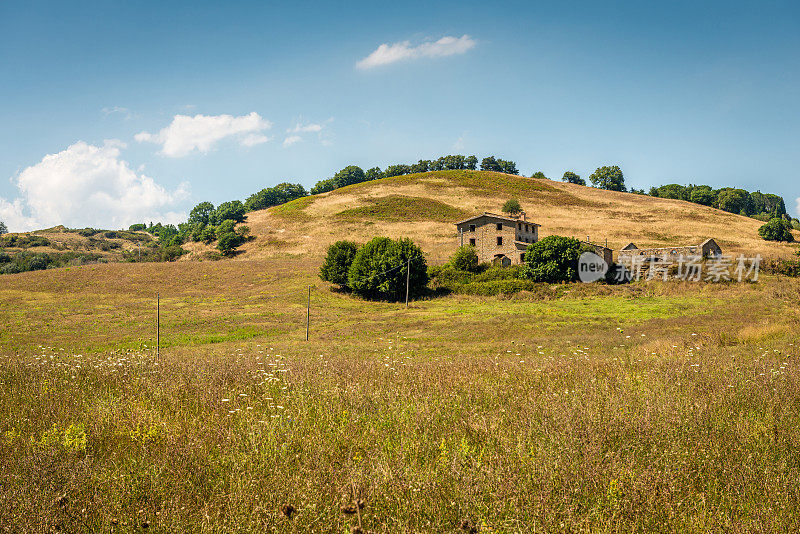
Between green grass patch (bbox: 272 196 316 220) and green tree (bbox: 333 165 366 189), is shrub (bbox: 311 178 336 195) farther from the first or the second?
green grass patch (bbox: 272 196 316 220)

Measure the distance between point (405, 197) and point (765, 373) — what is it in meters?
104

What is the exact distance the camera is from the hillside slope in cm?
7975

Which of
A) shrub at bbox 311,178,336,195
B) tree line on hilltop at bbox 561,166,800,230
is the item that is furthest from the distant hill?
tree line on hilltop at bbox 561,166,800,230

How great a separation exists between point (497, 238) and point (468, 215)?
111 ft

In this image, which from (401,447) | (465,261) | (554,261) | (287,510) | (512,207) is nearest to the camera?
(287,510)

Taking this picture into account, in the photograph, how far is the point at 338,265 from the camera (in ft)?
173

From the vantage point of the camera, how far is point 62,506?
3.69m

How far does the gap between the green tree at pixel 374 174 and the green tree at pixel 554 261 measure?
11318 centimetres

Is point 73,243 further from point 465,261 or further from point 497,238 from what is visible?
point 497,238

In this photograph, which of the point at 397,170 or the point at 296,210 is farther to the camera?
the point at 397,170

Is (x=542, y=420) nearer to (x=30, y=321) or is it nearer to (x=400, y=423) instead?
(x=400, y=423)

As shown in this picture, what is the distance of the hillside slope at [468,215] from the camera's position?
79750mm

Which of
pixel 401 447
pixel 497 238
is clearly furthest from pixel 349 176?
pixel 401 447

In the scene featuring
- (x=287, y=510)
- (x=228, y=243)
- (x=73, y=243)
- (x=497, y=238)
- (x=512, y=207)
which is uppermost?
(x=512, y=207)
